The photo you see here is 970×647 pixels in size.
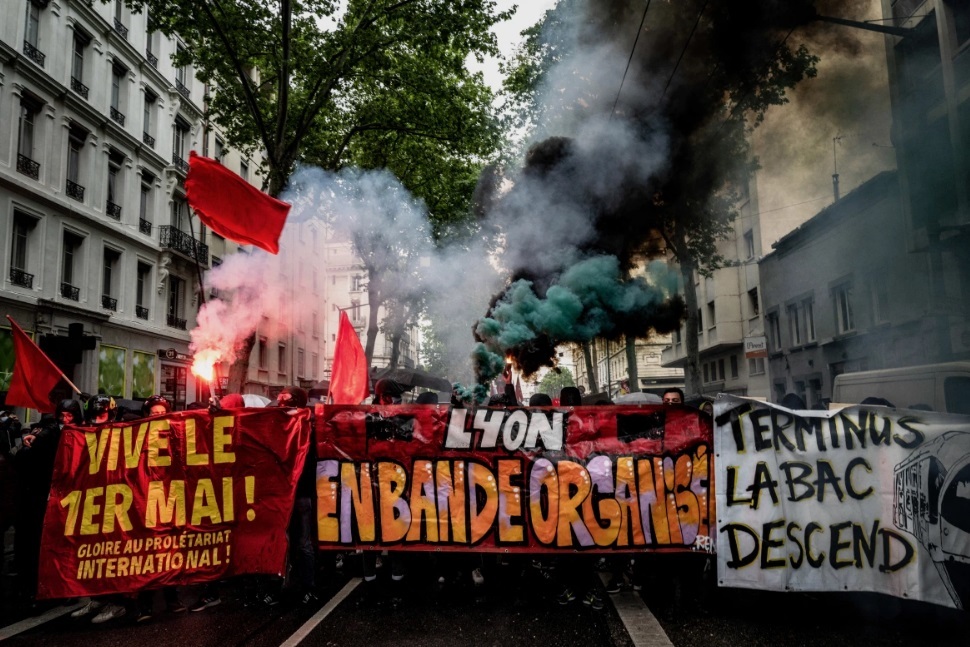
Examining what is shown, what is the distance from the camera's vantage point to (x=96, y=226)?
18.7 m

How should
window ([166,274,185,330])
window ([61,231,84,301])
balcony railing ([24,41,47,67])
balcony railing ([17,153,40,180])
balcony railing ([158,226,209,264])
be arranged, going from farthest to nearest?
window ([166,274,185,330]) → balcony railing ([158,226,209,264]) → window ([61,231,84,301]) → balcony railing ([24,41,47,67]) → balcony railing ([17,153,40,180])

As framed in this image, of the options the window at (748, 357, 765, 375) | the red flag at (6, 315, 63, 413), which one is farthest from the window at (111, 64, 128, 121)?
the window at (748, 357, 765, 375)

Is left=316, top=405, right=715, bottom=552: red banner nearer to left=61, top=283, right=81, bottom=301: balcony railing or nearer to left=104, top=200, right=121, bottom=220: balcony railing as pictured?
left=61, top=283, right=81, bottom=301: balcony railing

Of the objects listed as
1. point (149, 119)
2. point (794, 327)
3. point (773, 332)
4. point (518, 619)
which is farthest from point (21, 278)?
point (773, 332)

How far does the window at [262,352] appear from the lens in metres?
29.5

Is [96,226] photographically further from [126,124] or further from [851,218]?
[851,218]

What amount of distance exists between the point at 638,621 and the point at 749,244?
21.6 m

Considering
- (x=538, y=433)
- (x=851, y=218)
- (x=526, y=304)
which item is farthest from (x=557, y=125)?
(x=538, y=433)

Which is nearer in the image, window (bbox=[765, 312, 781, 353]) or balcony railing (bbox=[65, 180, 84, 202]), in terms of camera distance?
balcony railing (bbox=[65, 180, 84, 202])

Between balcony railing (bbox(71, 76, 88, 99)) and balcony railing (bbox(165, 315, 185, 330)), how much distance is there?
7.32m

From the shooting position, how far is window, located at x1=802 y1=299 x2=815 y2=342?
1958 cm

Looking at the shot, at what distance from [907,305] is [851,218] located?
9.70 feet

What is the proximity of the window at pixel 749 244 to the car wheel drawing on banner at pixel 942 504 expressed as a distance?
19.8 meters

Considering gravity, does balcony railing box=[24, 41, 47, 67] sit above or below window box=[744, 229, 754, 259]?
above
